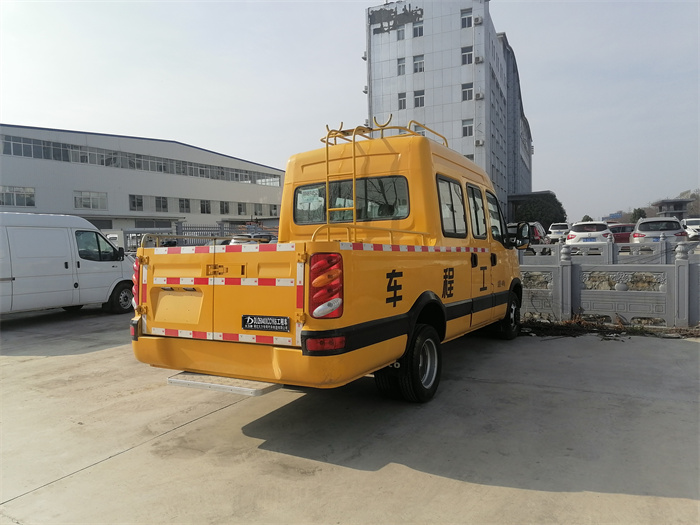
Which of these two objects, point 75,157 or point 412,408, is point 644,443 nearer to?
point 412,408

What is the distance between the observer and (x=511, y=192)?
5975 cm

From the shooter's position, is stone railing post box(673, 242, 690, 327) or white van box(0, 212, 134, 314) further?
white van box(0, 212, 134, 314)

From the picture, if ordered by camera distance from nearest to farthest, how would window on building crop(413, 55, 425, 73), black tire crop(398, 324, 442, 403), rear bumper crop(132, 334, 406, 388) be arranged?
rear bumper crop(132, 334, 406, 388), black tire crop(398, 324, 442, 403), window on building crop(413, 55, 425, 73)

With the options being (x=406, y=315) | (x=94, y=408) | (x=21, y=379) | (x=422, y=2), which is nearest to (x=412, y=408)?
(x=406, y=315)

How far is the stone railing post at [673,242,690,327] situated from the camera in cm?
774

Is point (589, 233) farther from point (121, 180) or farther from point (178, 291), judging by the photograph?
point (121, 180)

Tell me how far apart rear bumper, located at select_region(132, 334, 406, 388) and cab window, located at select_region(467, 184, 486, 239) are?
232 centimetres

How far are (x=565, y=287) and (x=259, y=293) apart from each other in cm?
672

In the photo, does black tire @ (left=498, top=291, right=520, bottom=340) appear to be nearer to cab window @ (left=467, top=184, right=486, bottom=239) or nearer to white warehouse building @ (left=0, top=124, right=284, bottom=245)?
cab window @ (left=467, top=184, right=486, bottom=239)

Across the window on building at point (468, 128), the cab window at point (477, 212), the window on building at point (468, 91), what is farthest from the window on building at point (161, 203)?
the cab window at point (477, 212)

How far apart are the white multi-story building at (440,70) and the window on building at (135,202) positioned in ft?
75.7

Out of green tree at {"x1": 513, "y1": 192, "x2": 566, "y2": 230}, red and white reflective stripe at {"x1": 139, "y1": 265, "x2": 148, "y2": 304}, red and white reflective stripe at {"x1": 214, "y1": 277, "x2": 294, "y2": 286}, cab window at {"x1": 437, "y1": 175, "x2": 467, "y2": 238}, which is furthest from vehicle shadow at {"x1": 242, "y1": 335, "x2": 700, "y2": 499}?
green tree at {"x1": 513, "y1": 192, "x2": 566, "y2": 230}

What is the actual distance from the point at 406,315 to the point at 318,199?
1.98 metres

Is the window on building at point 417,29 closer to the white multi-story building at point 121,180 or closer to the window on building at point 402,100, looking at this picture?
the window on building at point 402,100
